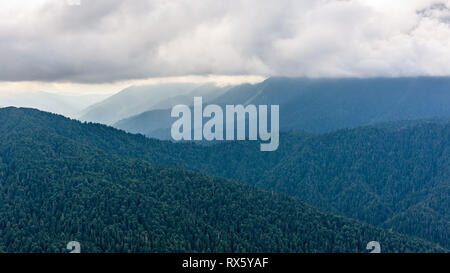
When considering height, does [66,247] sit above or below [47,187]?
below

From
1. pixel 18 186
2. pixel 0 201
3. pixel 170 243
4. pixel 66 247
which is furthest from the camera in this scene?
pixel 18 186

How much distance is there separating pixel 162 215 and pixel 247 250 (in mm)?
35262

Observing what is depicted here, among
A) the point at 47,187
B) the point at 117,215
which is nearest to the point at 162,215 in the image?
the point at 117,215

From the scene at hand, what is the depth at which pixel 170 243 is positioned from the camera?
6658 inches

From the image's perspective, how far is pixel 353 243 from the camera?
646ft
